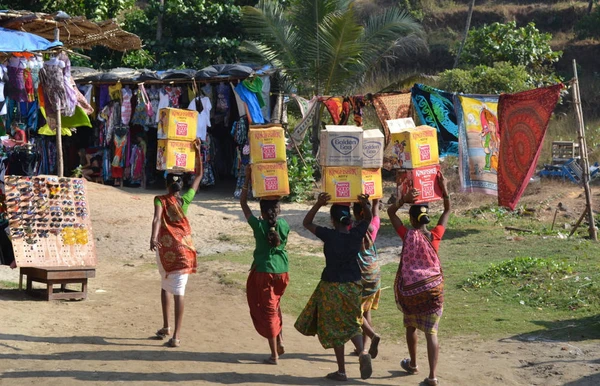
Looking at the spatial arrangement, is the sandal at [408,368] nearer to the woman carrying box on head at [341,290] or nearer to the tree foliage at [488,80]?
the woman carrying box on head at [341,290]

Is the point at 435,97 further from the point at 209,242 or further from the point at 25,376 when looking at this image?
the point at 25,376

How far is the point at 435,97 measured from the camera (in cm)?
1143

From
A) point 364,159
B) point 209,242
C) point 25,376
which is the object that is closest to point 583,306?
point 364,159

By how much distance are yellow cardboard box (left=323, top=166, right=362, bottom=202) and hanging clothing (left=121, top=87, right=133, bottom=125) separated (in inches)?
482

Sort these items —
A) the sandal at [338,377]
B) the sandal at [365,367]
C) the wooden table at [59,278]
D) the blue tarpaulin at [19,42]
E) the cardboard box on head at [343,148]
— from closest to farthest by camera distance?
1. the sandal at [365,367]
2. the sandal at [338,377]
3. the cardboard box on head at [343,148]
4. the blue tarpaulin at [19,42]
5. the wooden table at [59,278]

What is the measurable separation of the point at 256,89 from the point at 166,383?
38.1 feet

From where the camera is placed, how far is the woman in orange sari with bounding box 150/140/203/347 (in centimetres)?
723

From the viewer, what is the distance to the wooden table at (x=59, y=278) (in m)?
8.89

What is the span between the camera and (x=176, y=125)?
7547mm

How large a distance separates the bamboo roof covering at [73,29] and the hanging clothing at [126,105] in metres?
6.64

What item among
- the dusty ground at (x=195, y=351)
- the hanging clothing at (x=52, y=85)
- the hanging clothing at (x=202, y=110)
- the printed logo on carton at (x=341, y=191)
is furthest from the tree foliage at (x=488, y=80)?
the printed logo on carton at (x=341, y=191)

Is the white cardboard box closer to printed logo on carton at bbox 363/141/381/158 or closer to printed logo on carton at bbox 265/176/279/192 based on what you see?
printed logo on carton at bbox 363/141/381/158

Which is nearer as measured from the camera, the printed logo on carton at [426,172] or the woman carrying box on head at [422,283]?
the woman carrying box on head at [422,283]

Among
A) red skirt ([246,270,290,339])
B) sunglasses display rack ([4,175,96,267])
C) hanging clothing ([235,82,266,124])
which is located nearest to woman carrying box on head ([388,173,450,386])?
red skirt ([246,270,290,339])
